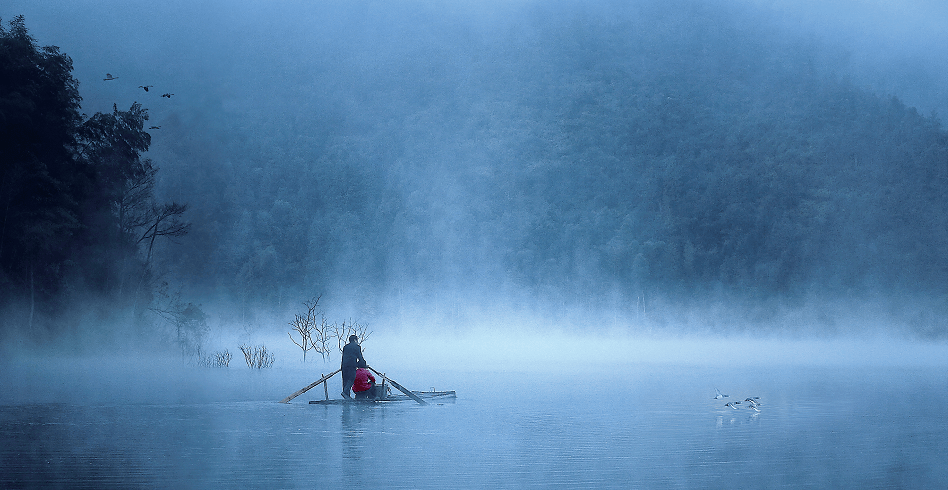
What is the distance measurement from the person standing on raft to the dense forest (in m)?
39.1

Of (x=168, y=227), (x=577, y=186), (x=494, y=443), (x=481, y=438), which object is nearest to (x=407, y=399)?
(x=481, y=438)

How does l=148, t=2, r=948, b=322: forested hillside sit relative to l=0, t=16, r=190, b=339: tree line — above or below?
above

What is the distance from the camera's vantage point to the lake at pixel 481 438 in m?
9.52

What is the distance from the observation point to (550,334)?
2832 inches

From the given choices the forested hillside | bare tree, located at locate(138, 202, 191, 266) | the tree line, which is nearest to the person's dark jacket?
the tree line

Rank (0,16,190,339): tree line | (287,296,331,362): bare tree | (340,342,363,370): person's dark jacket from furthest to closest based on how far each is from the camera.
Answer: (287,296,331,362): bare tree
(0,16,190,339): tree line
(340,342,363,370): person's dark jacket

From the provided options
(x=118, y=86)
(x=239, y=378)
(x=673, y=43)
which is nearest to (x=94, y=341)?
(x=239, y=378)

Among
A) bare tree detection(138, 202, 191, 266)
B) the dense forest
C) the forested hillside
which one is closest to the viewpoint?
bare tree detection(138, 202, 191, 266)

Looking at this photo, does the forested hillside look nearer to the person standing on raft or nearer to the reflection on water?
the person standing on raft

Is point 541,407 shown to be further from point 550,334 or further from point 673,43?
point 673,43

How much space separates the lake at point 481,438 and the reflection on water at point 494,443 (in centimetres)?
3

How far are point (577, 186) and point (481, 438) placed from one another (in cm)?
7847

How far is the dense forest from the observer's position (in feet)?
244

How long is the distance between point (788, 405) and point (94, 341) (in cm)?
2593
